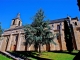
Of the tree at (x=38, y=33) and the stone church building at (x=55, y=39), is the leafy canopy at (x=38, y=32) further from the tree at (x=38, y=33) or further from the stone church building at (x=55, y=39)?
the stone church building at (x=55, y=39)

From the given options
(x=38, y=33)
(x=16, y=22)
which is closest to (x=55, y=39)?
(x=38, y=33)

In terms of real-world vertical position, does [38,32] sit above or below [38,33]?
above

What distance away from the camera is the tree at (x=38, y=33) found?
24.3 m

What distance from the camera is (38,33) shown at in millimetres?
25266

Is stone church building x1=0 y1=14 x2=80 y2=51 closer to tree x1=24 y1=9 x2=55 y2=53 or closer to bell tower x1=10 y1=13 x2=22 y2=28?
bell tower x1=10 y1=13 x2=22 y2=28

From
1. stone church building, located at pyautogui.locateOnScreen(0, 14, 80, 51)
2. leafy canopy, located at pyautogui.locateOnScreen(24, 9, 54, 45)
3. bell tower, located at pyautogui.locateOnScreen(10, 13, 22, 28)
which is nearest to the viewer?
leafy canopy, located at pyautogui.locateOnScreen(24, 9, 54, 45)

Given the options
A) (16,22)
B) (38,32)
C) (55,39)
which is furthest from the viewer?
(16,22)

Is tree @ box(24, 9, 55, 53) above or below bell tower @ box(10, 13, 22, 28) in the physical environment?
below

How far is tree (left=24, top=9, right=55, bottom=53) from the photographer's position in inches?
957

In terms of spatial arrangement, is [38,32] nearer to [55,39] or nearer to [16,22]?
[55,39]

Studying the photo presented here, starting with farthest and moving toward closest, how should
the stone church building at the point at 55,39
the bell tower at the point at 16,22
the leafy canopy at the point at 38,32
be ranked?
the bell tower at the point at 16,22, the stone church building at the point at 55,39, the leafy canopy at the point at 38,32

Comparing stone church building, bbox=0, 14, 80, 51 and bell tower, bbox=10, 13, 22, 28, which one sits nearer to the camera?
stone church building, bbox=0, 14, 80, 51

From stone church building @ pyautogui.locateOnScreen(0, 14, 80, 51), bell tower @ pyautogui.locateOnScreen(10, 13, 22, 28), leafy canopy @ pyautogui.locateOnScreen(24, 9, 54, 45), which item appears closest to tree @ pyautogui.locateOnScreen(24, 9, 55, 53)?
leafy canopy @ pyautogui.locateOnScreen(24, 9, 54, 45)

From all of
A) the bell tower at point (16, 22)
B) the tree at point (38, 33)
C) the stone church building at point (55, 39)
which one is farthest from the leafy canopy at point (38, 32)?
the bell tower at point (16, 22)
